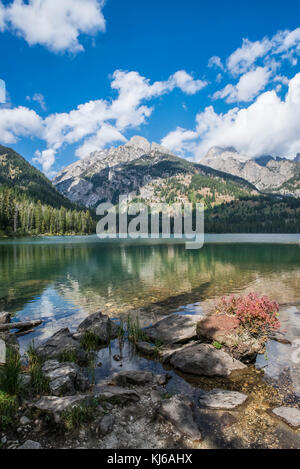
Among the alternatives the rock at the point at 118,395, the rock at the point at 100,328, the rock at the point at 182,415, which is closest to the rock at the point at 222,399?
the rock at the point at 182,415

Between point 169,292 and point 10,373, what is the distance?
22257mm

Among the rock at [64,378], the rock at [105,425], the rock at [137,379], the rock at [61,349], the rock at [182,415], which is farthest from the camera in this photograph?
the rock at [61,349]

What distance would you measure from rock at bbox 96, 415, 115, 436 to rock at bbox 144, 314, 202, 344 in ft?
25.3

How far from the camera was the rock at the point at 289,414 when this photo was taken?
26.9ft

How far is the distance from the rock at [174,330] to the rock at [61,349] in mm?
4598

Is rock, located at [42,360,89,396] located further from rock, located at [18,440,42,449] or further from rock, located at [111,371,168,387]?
rock, located at [18,440,42,449]

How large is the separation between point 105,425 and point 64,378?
2910mm

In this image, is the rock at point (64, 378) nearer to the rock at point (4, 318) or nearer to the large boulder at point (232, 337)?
the large boulder at point (232, 337)

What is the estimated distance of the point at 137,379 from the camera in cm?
1091

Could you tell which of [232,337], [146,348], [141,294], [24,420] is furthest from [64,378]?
[141,294]

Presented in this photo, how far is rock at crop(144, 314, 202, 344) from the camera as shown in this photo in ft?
51.3

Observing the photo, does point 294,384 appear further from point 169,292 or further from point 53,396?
point 169,292

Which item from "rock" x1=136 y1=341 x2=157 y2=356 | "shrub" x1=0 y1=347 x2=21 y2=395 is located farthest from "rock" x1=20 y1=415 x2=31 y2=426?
"rock" x1=136 y1=341 x2=157 y2=356
